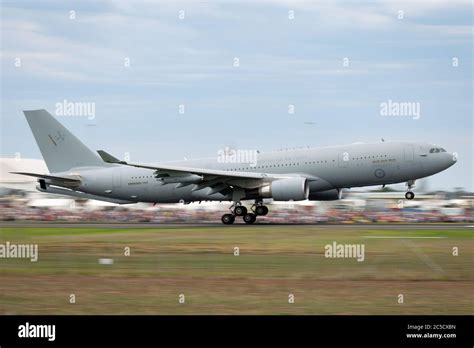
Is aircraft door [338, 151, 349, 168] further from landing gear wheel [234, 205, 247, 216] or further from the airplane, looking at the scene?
landing gear wheel [234, 205, 247, 216]

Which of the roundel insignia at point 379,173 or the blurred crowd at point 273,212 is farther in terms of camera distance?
the blurred crowd at point 273,212

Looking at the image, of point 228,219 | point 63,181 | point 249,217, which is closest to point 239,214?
point 249,217

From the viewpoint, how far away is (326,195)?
51.4 m

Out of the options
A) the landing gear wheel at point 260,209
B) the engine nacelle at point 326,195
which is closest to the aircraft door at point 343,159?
the engine nacelle at point 326,195

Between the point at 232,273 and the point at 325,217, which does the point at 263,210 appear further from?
the point at 232,273

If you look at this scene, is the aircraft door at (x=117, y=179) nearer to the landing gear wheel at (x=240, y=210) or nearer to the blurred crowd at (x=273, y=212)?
the blurred crowd at (x=273, y=212)

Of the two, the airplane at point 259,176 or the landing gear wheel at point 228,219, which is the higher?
the airplane at point 259,176

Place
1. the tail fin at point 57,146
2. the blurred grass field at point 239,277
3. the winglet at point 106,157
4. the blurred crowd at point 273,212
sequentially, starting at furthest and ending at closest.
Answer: the tail fin at point 57,146 < the blurred crowd at point 273,212 < the winglet at point 106,157 < the blurred grass field at point 239,277

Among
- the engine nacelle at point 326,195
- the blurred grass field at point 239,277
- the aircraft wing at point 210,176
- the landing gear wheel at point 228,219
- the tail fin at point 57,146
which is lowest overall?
the blurred grass field at point 239,277

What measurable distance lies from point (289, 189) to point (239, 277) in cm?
2404

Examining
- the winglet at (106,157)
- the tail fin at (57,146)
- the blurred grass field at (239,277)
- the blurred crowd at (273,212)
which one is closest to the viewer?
A: the blurred grass field at (239,277)

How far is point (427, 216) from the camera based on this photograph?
54625mm

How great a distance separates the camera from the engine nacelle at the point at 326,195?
51.1 metres
